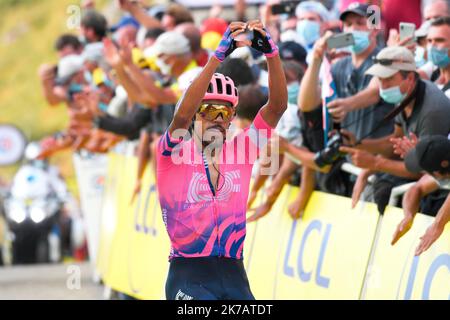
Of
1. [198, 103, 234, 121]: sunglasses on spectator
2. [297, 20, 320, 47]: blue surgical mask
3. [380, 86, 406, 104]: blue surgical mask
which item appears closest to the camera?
[198, 103, 234, 121]: sunglasses on spectator

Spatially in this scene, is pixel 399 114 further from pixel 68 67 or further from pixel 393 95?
pixel 68 67

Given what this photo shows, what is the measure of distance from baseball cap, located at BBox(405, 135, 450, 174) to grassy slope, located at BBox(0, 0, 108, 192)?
1874 centimetres

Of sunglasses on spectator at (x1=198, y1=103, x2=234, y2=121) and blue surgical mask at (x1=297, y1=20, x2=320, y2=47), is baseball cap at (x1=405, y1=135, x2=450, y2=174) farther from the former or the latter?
blue surgical mask at (x1=297, y1=20, x2=320, y2=47)

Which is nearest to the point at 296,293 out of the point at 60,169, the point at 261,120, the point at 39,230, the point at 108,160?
the point at 261,120

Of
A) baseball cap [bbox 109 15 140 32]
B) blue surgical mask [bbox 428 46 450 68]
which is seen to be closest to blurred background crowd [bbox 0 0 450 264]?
blue surgical mask [bbox 428 46 450 68]

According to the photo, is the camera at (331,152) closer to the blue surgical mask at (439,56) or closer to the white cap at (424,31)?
the blue surgical mask at (439,56)

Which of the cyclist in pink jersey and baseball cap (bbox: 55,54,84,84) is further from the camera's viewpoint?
baseball cap (bbox: 55,54,84,84)

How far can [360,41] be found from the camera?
10109mm

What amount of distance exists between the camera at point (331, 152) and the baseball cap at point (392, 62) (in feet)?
1.87

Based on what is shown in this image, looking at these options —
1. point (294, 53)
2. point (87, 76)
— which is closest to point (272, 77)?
point (294, 53)

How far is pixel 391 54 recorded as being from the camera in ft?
29.7

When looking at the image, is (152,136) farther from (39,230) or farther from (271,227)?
(39,230)

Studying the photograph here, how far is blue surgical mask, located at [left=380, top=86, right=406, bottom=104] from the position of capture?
909cm

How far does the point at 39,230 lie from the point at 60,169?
3590 millimetres
